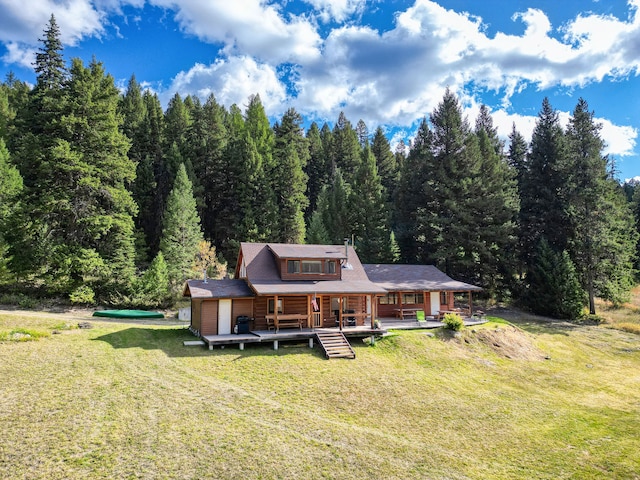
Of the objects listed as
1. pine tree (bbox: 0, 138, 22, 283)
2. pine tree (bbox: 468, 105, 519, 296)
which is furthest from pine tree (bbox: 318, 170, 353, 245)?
pine tree (bbox: 0, 138, 22, 283)

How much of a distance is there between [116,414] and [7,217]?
27331mm

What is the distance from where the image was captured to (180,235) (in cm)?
3981

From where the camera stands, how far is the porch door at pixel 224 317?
22.0 metres

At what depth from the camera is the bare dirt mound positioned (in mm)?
24141

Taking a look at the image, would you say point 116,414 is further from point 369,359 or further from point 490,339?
point 490,339

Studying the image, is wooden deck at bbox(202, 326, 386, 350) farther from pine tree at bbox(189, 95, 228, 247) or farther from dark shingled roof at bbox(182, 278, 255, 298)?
pine tree at bbox(189, 95, 228, 247)

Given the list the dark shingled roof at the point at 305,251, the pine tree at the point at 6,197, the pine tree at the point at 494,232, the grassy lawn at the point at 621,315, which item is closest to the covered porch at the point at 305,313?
the dark shingled roof at the point at 305,251

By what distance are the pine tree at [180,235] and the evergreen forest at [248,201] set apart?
0.48 ft

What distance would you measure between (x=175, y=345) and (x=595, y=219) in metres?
39.7

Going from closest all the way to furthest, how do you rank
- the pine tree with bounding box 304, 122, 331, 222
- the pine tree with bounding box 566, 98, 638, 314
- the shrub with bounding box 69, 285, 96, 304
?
1. the shrub with bounding box 69, 285, 96, 304
2. the pine tree with bounding box 566, 98, 638, 314
3. the pine tree with bounding box 304, 122, 331, 222

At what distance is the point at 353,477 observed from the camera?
10047 millimetres

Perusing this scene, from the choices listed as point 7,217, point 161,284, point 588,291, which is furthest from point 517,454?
point 7,217

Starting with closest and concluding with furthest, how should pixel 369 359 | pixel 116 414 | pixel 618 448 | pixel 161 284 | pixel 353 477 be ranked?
pixel 353 477 → pixel 116 414 → pixel 618 448 → pixel 369 359 → pixel 161 284

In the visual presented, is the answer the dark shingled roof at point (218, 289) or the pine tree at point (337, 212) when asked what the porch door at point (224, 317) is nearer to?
the dark shingled roof at point (218, 289)
